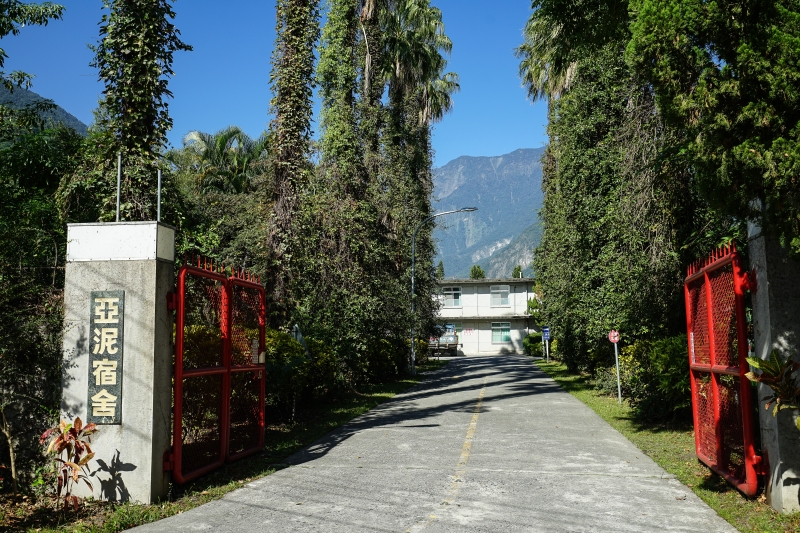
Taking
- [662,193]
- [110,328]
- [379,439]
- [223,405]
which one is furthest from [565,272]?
[110,328]

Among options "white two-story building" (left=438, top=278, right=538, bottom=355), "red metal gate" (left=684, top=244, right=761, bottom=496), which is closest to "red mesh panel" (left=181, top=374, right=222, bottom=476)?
"red metal gate" (left=684, top=244, right=761, bottom=496)

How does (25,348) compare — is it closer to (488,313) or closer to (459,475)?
(459,475)

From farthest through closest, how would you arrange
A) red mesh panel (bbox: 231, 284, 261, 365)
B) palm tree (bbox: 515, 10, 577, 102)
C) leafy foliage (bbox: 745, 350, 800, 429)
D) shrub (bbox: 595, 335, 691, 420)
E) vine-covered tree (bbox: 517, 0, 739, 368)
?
palm tree (bbox: 515, 10, 577, 102)
vine-covered tree (bbox: 517, 0, 739, 368)
shrub (bbox: 595, 335, 691, 420)
red mesh panel (bbox: 231, 284, 261, 365)
leafy foliage (bbox: 745, 350, 800, 429)

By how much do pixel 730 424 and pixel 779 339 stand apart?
1733 millimetres

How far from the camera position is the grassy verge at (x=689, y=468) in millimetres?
6514

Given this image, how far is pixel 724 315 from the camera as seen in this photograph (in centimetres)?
812

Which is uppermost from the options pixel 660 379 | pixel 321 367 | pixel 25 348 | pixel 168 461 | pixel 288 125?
pixel 288 125

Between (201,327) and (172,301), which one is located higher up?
(172,301)

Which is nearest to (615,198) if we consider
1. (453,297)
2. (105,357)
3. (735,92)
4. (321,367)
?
(321,367)

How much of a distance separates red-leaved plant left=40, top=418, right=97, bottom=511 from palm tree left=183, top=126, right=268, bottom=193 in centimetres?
3121

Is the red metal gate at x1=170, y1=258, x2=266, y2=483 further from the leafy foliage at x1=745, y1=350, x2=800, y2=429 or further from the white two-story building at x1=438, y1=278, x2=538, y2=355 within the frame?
the white two-story building at x1=438, y1=278, x2=538, y2=355

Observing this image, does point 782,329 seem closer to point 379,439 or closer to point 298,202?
point 379,439

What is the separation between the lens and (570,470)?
9.38 m

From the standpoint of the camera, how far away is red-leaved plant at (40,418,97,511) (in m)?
7.07
